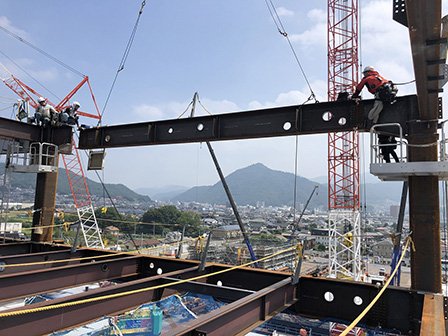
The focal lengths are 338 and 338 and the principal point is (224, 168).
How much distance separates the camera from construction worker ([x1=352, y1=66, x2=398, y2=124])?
7621 mm

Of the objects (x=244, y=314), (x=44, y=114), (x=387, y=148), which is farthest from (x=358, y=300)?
(x=44, y=114)

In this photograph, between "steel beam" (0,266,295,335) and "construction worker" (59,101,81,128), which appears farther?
"construction worker" (59,101,81,128)

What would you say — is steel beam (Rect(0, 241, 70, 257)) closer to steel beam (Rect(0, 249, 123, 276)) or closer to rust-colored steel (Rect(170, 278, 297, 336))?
steel beam (Rect(0, 249, 123, 276))

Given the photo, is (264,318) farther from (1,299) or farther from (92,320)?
(1,299)

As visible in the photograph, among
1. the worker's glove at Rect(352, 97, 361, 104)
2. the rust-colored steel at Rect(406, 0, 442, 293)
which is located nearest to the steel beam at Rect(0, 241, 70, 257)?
the worker's glove at Rect(352, 97, 361, 104)

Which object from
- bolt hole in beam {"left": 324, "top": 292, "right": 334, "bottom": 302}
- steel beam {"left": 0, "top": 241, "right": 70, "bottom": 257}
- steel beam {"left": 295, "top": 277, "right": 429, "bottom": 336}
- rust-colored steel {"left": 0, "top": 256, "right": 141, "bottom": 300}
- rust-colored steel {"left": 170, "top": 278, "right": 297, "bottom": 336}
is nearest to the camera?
rust-colored steel {"left": 170, "top": 278, "right": 297, "bottom": 336}

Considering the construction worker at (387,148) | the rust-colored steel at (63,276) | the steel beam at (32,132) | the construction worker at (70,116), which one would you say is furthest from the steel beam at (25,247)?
the construction worker at (387,148)

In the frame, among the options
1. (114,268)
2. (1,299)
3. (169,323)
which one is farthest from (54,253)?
(169,323)

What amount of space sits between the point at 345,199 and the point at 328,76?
14.4 metres

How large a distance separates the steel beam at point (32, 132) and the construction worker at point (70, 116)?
256 mm

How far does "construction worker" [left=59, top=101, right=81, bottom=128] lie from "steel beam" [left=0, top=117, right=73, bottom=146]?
0.26 meters

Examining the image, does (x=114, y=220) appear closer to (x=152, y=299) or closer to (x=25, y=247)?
(x=25, y=247)

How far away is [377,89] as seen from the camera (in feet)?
25.7

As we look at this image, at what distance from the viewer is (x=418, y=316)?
6211 millimetres
